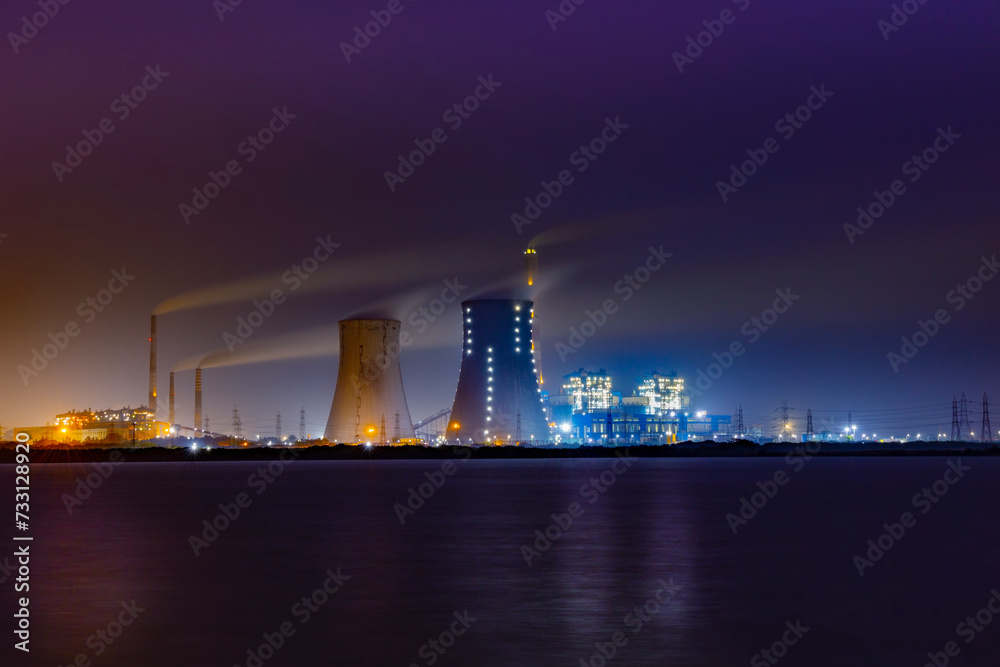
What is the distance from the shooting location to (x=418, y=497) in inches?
1309

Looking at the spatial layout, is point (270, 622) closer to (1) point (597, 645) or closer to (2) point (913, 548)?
(1) point (597, 645)

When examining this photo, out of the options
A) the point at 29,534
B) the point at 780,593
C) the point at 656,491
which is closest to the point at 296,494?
the point at 656,491
